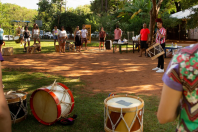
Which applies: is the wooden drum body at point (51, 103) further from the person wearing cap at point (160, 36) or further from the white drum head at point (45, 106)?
the person wearing cap at point (160, 36)

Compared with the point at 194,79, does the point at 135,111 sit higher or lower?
lower

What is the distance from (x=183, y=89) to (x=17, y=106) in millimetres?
3497

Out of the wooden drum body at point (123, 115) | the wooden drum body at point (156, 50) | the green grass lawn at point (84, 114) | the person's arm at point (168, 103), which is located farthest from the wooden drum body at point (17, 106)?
the wooden drum body at point (156, 50)

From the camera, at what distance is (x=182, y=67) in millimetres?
1081

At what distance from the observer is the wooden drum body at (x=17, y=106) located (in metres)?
3.81

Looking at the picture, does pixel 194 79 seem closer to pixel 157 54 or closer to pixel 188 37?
pixel 157 54

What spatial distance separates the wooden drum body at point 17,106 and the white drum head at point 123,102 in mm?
1735

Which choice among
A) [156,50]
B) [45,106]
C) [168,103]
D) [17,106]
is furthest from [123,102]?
[156,50]

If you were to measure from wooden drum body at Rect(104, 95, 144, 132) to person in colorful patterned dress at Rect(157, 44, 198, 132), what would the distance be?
1939mm

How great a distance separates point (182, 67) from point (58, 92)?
9.84 feet

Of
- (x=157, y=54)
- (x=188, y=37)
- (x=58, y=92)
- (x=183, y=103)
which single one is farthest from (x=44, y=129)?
(x=188, y=37)

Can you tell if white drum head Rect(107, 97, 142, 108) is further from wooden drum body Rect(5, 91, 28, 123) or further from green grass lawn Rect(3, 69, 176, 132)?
wooden drum body Rect(5, 91, 28, 123)

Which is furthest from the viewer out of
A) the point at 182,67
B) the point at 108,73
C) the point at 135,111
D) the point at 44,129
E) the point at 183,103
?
the point at 108,73

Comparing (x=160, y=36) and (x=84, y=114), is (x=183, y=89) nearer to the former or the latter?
(x=84, y=114)
